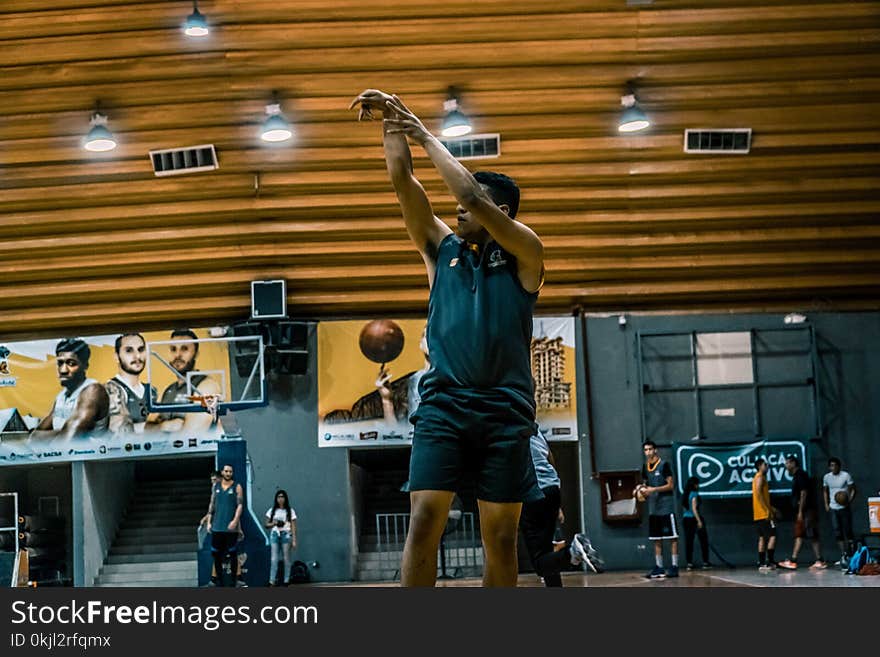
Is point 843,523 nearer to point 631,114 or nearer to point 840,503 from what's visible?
point 840,503

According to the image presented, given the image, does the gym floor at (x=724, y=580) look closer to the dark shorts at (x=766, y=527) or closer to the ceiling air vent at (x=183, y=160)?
the dark shorts at (x=766, y=527)

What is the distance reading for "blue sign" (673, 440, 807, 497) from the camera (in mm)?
19953

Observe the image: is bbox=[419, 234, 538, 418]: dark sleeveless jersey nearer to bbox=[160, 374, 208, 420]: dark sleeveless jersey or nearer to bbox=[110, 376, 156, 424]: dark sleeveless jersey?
bbox=[160, 374, 208, 420]: dark sleeveless jersey

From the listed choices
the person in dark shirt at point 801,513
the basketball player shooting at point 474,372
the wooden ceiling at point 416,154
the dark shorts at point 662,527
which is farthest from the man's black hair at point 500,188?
the person in dark shirt at point 801,513

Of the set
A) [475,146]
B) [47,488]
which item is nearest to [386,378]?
[475,146]

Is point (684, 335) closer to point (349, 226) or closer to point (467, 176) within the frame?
point (349, 226)

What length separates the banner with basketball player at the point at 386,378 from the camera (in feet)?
66.1

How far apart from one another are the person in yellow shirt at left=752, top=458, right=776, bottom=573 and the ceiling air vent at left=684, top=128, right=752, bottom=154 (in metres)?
5.29

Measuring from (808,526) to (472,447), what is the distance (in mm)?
17186

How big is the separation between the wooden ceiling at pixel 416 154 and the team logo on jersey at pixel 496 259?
38.6 ft

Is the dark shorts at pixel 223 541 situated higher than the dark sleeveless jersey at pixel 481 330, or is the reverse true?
the dark sleeveless jersey at pixel 481 330

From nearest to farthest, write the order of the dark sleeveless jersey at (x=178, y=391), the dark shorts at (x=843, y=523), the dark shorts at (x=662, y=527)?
the dark shorts at (x=662, y=527) < the dark shorts at (x=843, y=523) < the dark sleeveless jersey at (x=178, y=391)

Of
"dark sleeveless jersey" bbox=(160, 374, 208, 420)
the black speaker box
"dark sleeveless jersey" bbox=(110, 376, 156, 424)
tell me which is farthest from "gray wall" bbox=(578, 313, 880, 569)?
"dark sleeveless jersey" bbox=(110, 376, 156, 424)

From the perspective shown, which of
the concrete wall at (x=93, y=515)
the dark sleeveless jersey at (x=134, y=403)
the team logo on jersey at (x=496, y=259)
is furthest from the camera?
the concrete wall at (x=93, y=515)
